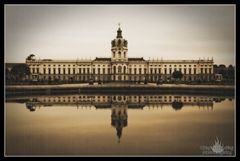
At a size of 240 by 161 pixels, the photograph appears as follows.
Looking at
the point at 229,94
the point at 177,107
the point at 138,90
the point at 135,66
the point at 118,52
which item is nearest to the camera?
the point at 229,94

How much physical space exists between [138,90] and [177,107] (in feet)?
9.80

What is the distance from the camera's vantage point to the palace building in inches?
438

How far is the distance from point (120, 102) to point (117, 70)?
3.46 metres

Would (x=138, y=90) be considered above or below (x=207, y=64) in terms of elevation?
below

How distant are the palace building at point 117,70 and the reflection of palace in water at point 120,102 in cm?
95

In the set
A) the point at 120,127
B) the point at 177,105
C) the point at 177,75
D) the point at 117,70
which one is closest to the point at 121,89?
the point at 117,70

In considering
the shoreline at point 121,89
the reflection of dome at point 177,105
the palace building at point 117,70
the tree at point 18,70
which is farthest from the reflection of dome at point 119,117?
the tree at point 18,70

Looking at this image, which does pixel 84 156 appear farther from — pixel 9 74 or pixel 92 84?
pixel 92 84

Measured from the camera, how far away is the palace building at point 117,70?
438 inches

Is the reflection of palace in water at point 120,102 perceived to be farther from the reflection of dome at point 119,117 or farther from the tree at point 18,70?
the tree at point 18,70

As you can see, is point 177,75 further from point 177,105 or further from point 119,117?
point 119,117
